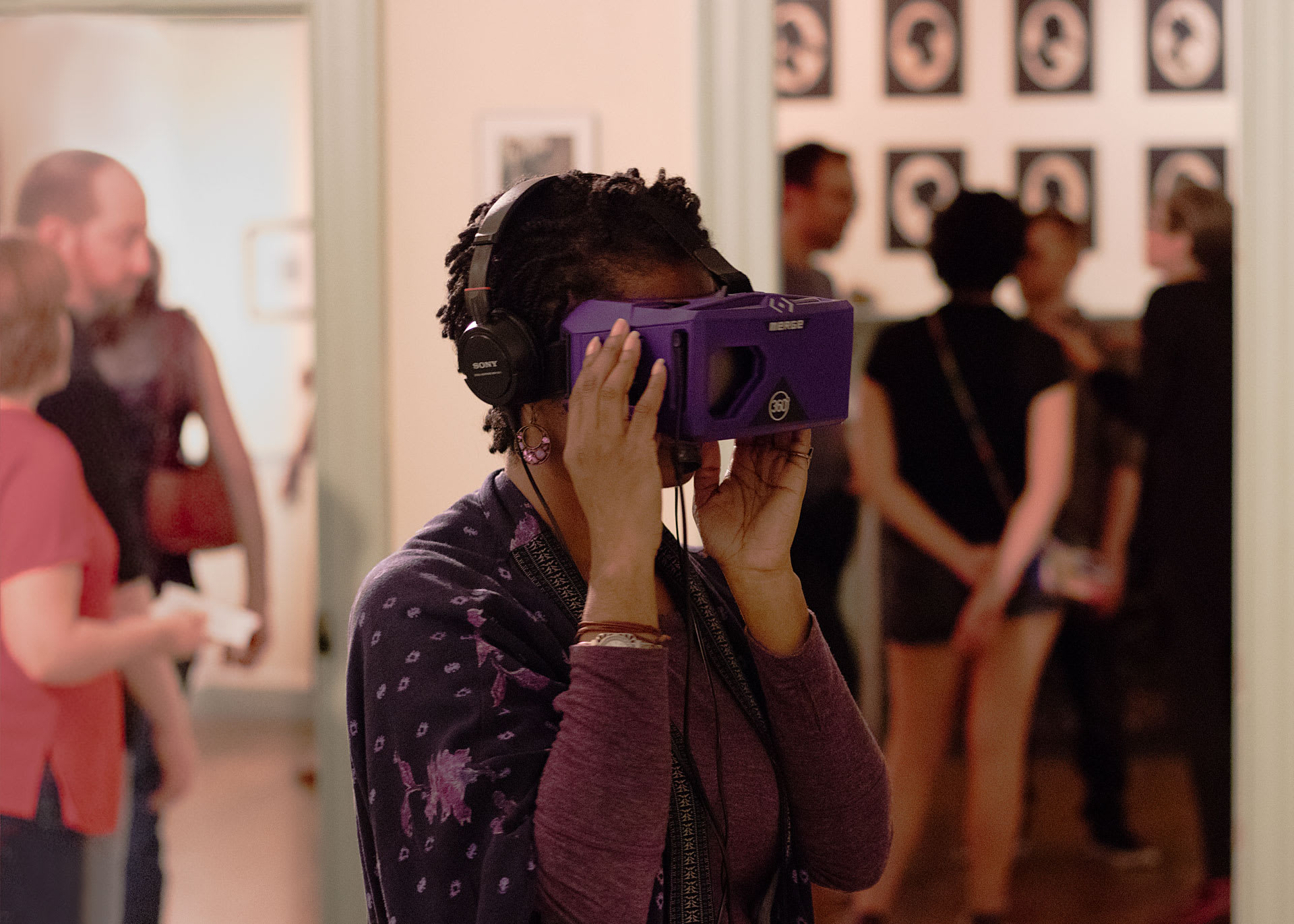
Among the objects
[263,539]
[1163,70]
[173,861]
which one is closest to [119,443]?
[263,539]

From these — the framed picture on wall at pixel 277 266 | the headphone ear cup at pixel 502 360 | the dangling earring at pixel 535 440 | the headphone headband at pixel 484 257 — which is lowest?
the dangling earring at pixel 535 440

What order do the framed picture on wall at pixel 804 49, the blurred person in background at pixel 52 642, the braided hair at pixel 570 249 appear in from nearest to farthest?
the braided hair at pixel 570 249 → the blurred person in background at pixel 52 642 → the framed picture on wall at pixel 804 49

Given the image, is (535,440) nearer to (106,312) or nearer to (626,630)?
(626,630)

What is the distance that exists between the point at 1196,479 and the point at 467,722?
152cm

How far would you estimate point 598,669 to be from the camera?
746mm

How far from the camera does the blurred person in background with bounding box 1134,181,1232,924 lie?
180 centimetres

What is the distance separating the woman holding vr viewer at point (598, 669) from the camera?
29.2 inches

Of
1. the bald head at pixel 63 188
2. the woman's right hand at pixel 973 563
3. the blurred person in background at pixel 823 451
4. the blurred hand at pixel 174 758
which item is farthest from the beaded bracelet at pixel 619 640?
the bald head at pixel 63 188

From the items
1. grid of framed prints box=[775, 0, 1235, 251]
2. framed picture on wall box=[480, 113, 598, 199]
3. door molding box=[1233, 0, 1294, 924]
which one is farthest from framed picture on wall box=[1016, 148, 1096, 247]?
framed picture on wall box=[480, 113, 598, 199]

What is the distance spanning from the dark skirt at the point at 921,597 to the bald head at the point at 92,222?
4.36ft

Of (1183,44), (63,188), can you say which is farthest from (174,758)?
(1183,44)

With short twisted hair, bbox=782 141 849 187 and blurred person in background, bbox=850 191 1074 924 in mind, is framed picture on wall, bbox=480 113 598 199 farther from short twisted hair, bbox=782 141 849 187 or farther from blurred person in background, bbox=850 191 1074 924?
blurred person in background, bbox=850 191 1074 924

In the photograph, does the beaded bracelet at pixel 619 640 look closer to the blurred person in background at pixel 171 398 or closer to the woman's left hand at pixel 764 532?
the woman's left hand at pixel 764 532

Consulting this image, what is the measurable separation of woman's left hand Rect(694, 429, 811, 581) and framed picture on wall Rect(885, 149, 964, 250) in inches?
38.7
